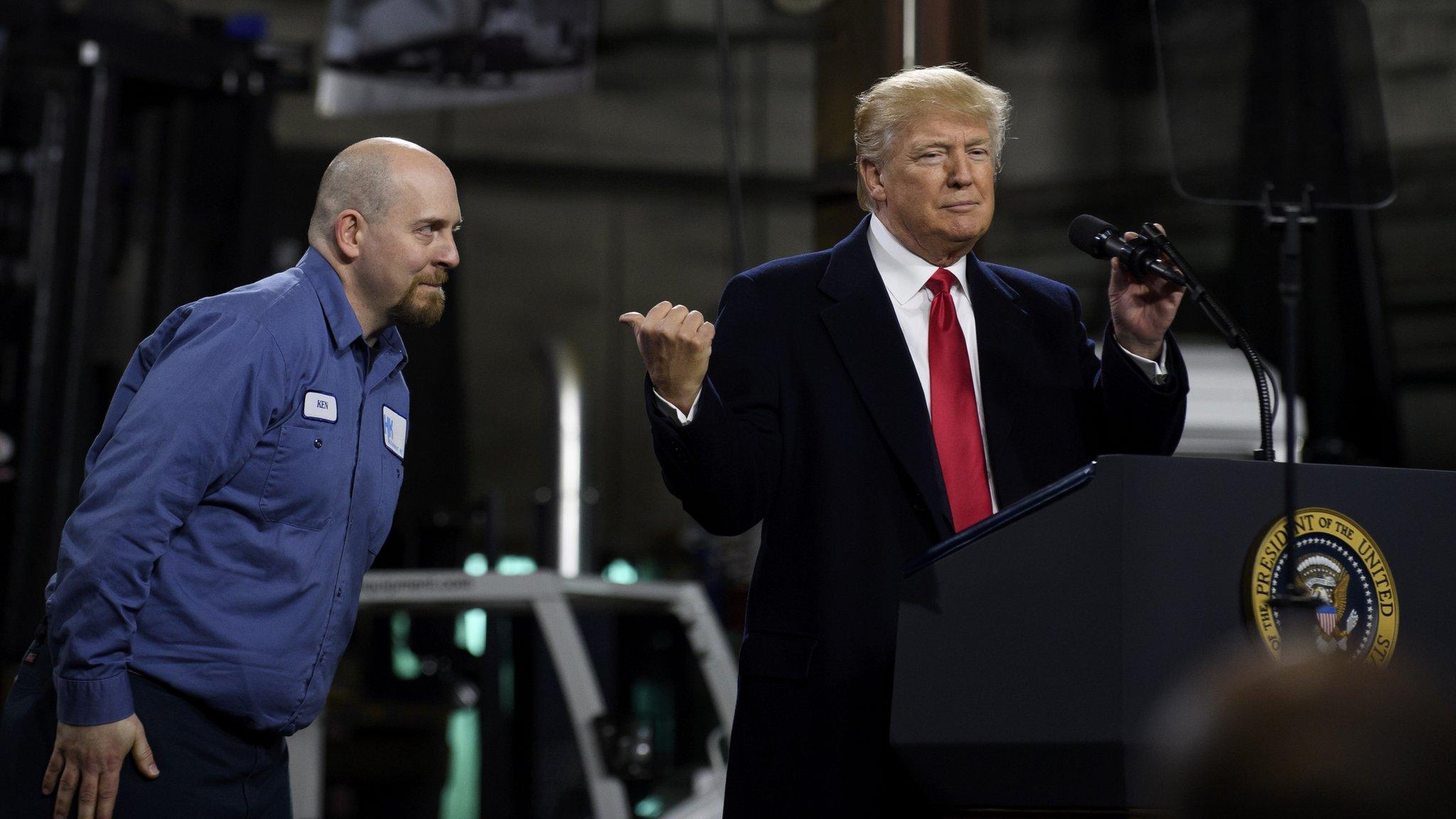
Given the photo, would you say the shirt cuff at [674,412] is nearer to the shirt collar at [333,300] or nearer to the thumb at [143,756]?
the shirt collar at [333,300]

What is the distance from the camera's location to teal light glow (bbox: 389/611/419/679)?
5402 mm

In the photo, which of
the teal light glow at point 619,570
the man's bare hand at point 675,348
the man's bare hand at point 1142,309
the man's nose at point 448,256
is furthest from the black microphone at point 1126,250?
the teal light glow at point 619,570

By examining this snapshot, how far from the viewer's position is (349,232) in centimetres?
198

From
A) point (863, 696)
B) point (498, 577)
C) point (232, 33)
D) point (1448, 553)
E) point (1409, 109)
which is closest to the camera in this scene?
point (1448, 553)

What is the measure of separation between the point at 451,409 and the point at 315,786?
17.7 ft

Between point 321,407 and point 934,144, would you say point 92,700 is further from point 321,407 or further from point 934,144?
point 934,144

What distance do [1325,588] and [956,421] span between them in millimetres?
475

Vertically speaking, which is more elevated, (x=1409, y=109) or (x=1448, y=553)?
(x=1409, y=109)

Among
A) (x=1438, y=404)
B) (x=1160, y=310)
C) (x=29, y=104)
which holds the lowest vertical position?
(x=1160, y=310)

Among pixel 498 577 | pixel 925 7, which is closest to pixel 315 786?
pixel 498 577

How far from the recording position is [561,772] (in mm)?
4152

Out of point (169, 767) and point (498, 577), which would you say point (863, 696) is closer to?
point (169, 767)

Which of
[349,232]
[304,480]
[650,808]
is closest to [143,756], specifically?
[304,480]

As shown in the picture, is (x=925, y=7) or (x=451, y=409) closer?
(x=925, y=7)
